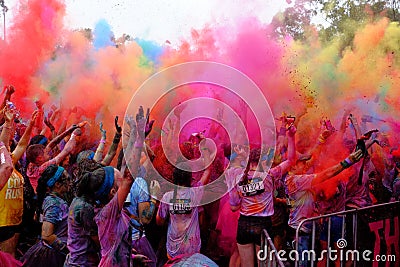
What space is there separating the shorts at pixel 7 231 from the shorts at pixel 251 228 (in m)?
1.74

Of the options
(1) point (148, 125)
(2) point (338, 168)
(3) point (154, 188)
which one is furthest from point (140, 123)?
(2) point (338, 168)

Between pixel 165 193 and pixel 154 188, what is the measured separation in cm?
10

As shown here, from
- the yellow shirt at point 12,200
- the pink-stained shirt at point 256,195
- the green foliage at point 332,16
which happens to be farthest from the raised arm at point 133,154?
the green foliage at point 332,16

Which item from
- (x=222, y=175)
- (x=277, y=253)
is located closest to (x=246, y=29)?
(x=222, y=175)

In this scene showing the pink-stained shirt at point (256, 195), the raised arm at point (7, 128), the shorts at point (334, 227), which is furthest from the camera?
the shorts at point (334, 227)

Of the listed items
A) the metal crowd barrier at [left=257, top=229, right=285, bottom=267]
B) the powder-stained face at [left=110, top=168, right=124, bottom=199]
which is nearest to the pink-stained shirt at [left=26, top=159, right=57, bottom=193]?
the powder-stained face at [left=110, top=168, right=124, bottom=199]

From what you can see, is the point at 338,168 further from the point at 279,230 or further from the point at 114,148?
the point at 114,148

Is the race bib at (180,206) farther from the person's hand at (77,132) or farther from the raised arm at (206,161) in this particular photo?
the person's hand at (77,132)

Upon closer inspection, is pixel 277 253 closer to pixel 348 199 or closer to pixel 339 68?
pixel 348 199

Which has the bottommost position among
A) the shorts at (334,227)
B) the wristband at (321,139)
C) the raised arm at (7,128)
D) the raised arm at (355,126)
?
the shorts at (334,227)

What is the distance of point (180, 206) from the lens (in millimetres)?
4387

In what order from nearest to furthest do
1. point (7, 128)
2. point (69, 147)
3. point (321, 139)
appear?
point (7, 128) → point (321, 139) → point (69, 147)

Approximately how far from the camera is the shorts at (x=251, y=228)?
4.38m

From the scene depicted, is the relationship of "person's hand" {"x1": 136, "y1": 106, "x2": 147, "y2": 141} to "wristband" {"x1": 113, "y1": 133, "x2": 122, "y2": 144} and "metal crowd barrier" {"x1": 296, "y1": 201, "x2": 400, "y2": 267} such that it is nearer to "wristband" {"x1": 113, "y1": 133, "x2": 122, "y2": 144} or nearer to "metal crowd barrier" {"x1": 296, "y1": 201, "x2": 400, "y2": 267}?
"wristband" {"x1": 113, "y1": 133, "x2": 122, "y2": 144}
